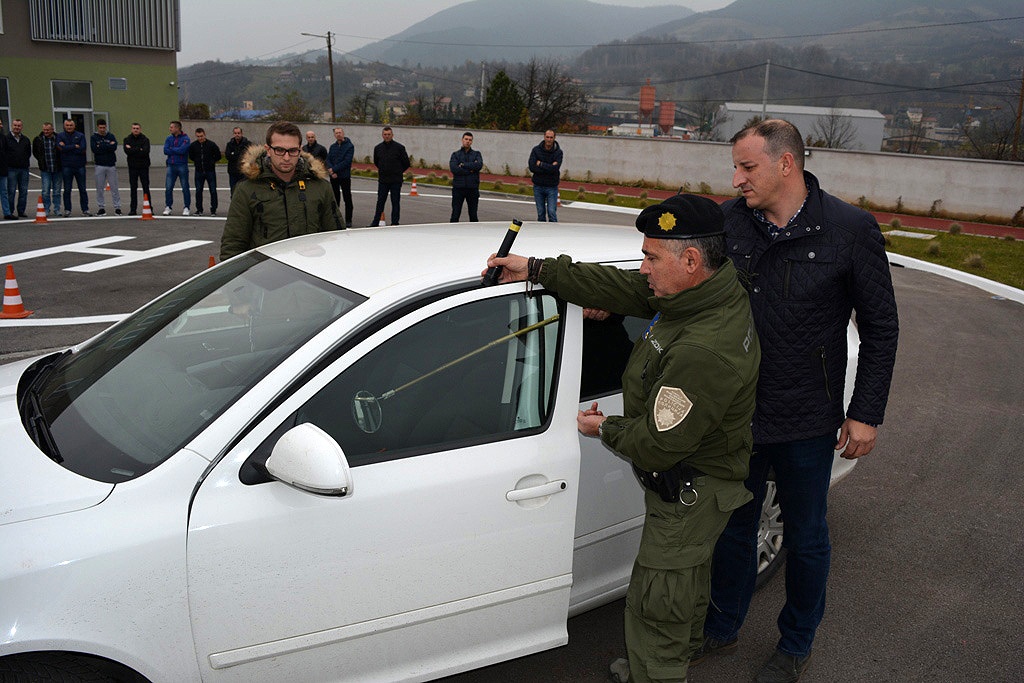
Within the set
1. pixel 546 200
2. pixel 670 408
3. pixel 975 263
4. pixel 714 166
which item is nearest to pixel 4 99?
pixel 546 200

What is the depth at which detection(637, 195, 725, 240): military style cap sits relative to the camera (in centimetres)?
252

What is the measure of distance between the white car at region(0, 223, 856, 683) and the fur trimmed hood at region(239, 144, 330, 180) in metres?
2.27

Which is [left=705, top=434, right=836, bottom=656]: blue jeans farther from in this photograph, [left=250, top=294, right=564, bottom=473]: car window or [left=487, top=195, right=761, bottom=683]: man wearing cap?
[left=250, top=294, right=564, bottom=473]: car window

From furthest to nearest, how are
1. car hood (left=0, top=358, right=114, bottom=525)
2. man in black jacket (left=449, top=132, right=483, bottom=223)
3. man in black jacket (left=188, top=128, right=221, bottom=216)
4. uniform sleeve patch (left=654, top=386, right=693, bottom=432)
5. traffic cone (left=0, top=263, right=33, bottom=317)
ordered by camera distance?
1. man in black jacket (left=188, top=128, right=221, bottom=216)
2. man in black jacket (left=449, top=132, right=483, bottom=223)
3. traffic cone (left=0, top=263, right=33, bottom=317)
4. uniform sleeve patch (left=654, top=386, right=693, bottom=432)
5. car hood (left=0, top=358, right=114, bottom=525)

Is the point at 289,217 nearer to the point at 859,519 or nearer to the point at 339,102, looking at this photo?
the point at 859,519

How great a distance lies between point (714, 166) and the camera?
28953mm

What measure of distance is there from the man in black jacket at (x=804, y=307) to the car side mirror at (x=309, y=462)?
4.99ft

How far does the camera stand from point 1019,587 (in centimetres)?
400

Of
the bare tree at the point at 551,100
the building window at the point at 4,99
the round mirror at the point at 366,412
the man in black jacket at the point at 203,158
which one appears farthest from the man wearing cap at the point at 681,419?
the bare tree at the point at 551,100

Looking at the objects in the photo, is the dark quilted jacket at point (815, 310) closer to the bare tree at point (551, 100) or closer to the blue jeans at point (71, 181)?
the blue jeans at point (71, 181)

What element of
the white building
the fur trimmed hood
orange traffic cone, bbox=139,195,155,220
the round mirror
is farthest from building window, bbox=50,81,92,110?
the white building

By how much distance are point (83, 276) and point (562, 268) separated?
376 inches

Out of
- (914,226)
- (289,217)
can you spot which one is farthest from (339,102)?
(289,217)

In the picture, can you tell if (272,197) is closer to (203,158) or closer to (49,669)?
(49,669)
